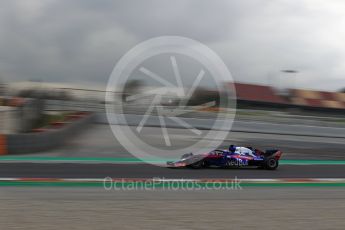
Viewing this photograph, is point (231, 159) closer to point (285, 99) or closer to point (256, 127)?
point (256, 127)

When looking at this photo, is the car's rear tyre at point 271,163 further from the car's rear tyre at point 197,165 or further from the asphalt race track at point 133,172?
the car's rear tyre at point 197,165

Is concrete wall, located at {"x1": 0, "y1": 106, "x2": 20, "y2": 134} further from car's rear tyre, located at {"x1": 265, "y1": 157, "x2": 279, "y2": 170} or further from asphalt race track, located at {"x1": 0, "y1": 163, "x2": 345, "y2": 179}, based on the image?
car's rear tyre, located at {"x1": 265, "y1": 157, "x2": 279, "y2": 170}

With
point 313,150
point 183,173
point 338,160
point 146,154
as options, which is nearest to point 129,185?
point 183,173

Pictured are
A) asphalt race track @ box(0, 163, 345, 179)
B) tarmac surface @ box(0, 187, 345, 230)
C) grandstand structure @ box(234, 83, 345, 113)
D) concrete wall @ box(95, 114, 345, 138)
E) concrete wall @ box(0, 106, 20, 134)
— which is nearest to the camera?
tarmac surface @ box(0, 187, 345, 230)

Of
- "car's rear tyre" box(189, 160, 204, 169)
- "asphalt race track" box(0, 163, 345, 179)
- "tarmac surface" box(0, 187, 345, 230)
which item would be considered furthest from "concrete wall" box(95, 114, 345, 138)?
"tarmac surface" box(0, 187, 345, 230)

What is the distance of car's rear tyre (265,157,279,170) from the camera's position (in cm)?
1152

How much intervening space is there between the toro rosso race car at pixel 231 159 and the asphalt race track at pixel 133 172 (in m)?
0.17

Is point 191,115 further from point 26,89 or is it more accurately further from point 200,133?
point 26,89

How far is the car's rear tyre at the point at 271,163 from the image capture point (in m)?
11.5

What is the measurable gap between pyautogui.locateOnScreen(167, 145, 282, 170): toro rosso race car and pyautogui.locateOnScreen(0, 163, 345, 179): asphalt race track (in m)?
0.17

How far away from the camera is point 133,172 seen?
10156 mm

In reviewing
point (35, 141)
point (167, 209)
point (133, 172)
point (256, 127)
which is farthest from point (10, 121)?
point (167, 209)

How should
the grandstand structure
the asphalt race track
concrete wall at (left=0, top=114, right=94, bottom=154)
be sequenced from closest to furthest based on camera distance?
1. the asphalt race track
2. concrete wall at (left=0, top=114, right=94, bottom=154)
3. the grandstand structure

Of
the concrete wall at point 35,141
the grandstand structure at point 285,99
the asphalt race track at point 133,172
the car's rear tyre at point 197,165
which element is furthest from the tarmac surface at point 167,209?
the grandstand structure at point 285,99
